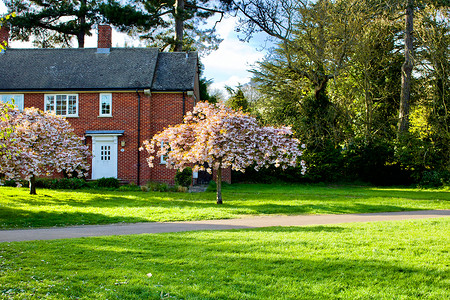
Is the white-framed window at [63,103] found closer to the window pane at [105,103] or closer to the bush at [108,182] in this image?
the window pane at [105,103]

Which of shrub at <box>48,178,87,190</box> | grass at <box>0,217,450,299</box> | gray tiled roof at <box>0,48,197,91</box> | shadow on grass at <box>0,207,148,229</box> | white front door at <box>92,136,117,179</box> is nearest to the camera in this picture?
grass at <box>0,217,450,299</box>

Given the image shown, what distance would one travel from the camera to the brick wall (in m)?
24.4

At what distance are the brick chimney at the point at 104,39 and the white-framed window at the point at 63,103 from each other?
14.1 feet

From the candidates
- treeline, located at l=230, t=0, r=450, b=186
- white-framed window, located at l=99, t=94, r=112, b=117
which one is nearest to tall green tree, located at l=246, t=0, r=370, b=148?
treeline, located at l=230, t=0, r=450, b=186

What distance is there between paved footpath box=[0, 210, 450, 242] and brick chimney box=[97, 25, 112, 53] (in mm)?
18891

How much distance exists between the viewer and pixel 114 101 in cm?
2481

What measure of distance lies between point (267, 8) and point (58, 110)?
49.7 ft

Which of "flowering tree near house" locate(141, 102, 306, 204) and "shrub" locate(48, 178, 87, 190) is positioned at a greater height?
"flowering tree near house" locate(141, 102, 306, 204)

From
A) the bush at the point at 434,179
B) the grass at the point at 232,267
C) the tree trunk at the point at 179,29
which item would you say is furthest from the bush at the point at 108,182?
the bush at the point at 434,179

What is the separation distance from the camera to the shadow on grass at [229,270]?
557 cm

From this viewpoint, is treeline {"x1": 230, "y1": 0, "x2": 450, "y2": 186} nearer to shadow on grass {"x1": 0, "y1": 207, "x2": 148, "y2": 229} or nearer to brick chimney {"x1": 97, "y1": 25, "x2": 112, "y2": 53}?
brick chimney {"x1": 97, "y1": 25, "x2": 112, "y2": 53}

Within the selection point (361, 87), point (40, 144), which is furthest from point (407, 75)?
point (40, 144)

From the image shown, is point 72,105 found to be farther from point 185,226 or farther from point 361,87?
point 361,87

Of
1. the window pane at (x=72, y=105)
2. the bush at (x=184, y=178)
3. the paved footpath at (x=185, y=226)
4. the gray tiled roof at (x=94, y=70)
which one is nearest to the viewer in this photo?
the paved footpath at (x=185, y=226)
